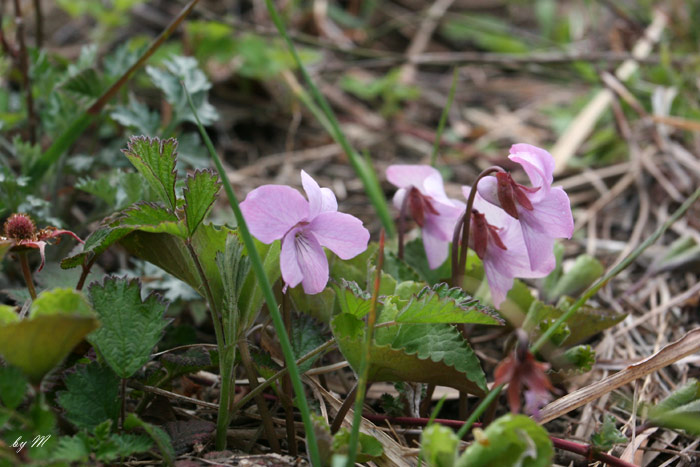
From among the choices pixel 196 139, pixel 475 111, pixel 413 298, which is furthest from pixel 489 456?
pixel 475 111

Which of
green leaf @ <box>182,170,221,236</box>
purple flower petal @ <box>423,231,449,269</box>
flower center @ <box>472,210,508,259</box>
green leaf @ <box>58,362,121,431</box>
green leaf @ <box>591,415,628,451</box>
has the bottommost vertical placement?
green leaf @ <box>591,415,628,451</box>

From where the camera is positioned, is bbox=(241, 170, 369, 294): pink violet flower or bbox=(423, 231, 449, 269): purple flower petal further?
bbox=(423, 231, 449, 269): purple flower petal

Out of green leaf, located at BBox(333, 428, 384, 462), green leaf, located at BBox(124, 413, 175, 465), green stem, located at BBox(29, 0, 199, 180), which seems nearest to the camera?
green leaf, located at BBox(124, 413, 175, 465)

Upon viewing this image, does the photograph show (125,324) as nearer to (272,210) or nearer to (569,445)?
(272,210)

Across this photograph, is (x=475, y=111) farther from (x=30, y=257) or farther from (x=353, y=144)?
(x=30, y=257)

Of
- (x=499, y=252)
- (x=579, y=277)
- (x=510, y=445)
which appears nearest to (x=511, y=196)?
(x=499, y=252)

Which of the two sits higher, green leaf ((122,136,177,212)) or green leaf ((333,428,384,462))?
green leaf ((122,136,177,212))

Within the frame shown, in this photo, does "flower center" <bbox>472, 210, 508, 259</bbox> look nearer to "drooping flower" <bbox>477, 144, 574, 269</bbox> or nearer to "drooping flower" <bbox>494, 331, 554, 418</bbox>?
"drooping flower" <bbox>477, 144, 574, 269</bbox>

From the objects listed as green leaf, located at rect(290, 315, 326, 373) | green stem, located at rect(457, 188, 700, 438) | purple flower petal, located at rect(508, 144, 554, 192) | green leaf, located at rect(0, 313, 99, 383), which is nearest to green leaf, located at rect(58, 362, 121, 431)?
green leaf, located at rect(0, 313, 99, 383)
